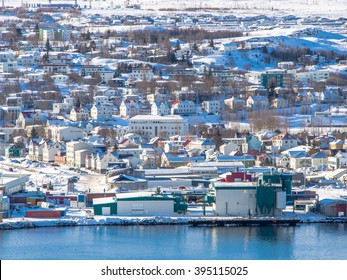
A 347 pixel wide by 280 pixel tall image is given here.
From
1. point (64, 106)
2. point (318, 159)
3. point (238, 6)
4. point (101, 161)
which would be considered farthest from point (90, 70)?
point (238, 6)

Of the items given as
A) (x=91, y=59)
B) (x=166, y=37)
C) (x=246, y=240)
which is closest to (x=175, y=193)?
(x=246, y=240)

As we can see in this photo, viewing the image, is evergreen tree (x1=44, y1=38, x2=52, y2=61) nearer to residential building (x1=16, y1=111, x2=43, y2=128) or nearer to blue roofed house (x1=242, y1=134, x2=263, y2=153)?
residential building (x1=16, y1=111, x2=43, y2=128)

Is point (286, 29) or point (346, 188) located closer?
point (346, 188)

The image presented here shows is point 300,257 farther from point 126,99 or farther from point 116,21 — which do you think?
point 116,21

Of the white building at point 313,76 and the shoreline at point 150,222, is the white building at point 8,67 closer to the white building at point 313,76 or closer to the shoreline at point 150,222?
the white building at point 313,76

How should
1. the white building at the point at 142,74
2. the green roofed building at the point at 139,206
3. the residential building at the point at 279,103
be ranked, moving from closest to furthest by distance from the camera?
the green roofed building at the point at 139,206
the residential building at the point at 279,103
the white building at the point at 142,74

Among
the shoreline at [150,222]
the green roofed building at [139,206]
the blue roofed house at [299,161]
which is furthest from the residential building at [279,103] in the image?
the shoreline at [150,222]
